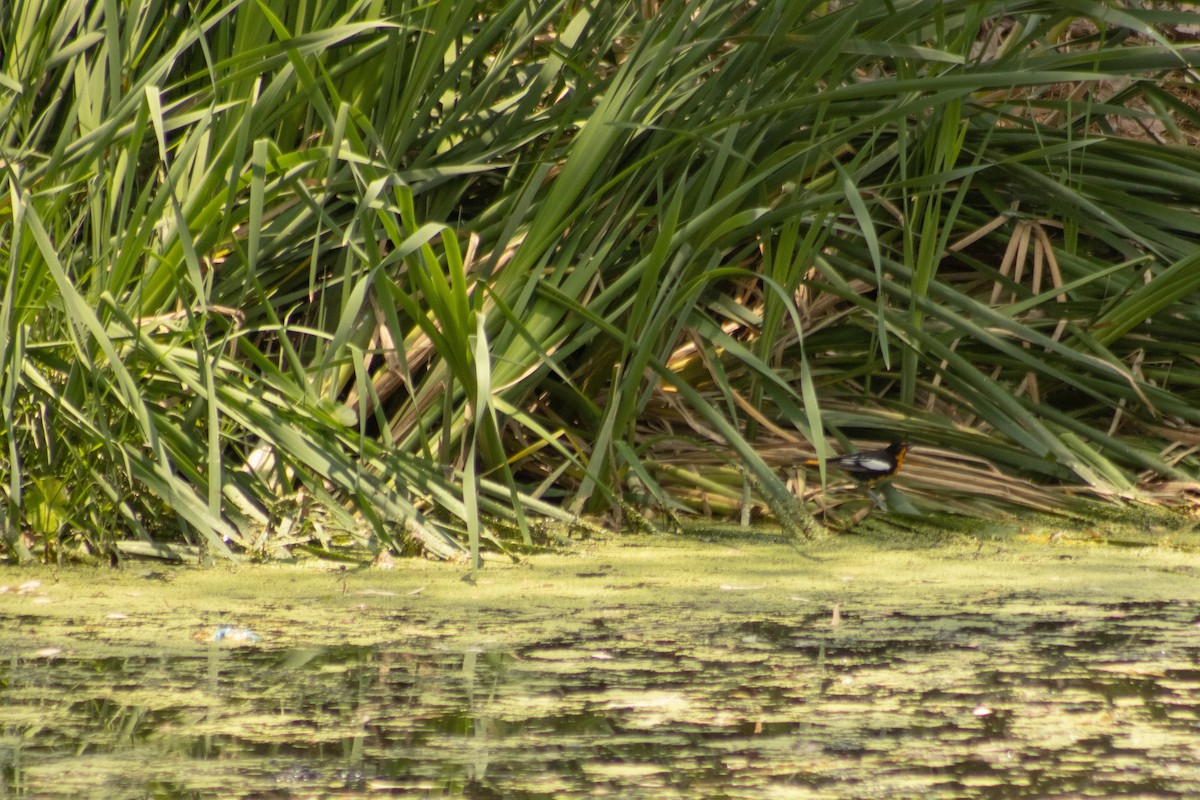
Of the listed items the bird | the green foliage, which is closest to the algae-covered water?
the green foliage

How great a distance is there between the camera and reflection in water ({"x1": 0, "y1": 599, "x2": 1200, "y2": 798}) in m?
1.46

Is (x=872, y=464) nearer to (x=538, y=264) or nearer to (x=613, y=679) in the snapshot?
(x=538, y=264)

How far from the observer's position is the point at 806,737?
5.28 feet

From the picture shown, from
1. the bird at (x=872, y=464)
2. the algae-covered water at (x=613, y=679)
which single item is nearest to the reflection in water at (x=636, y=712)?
the algae-covered water at (x=613, y=679)

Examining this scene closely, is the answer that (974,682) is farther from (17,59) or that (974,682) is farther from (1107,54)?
(17,59)

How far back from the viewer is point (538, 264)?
9.39 ft

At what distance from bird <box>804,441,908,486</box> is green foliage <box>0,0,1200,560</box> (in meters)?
0.12

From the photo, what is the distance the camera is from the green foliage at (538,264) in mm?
2492

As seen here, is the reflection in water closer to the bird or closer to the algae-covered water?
the algae-covered water

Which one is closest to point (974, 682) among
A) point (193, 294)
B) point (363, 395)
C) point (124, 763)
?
point (124, 763)

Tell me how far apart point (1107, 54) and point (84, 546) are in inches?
75.3

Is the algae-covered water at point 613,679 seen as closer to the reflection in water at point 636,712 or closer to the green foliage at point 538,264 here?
the reflection in water at point 636,712

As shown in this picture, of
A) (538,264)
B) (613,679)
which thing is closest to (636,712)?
(613,679)

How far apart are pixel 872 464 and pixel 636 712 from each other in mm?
1375
